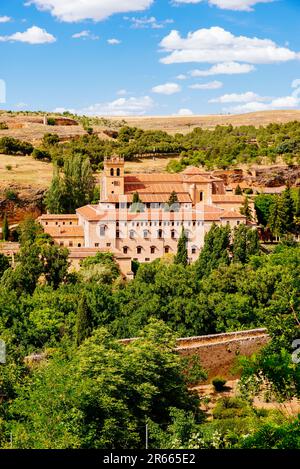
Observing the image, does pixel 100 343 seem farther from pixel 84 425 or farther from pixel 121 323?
pixel 121 323

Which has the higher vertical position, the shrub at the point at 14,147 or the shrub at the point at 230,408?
the shrub at the point at 14,147

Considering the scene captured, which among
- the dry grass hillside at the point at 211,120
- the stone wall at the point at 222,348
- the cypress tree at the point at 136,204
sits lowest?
the stone wall at the point at 222,348

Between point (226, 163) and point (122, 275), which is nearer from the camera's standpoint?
point (122, 275)

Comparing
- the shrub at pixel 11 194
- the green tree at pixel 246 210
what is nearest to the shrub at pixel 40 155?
the shrub at pixel 11 194

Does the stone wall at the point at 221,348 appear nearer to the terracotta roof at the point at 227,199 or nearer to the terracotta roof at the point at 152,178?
the terracotta roof at the point at 227,199

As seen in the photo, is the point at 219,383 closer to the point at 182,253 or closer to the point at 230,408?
the point at 230,408

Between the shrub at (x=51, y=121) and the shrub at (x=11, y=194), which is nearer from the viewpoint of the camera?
the shrub at (x=11, y=194)

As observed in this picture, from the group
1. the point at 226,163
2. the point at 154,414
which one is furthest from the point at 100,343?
the point at 226,163
